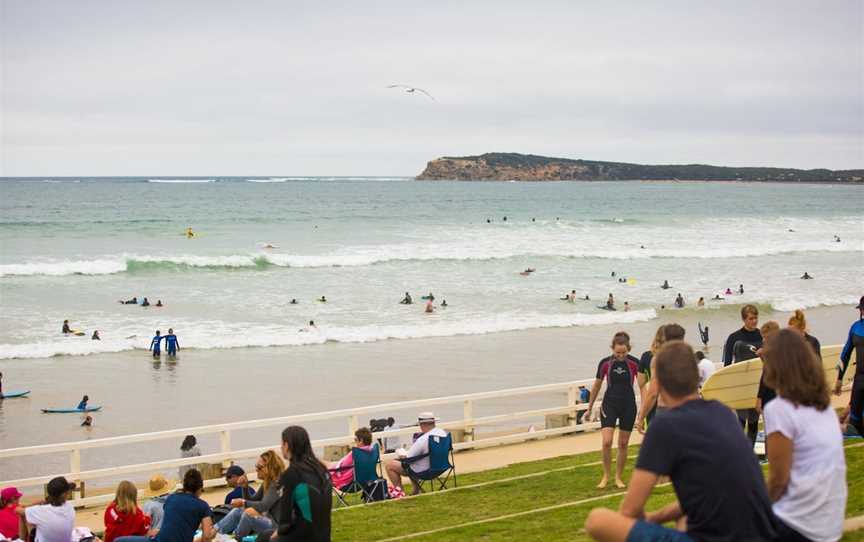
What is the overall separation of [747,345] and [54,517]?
6.33m

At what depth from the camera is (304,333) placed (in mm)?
28609

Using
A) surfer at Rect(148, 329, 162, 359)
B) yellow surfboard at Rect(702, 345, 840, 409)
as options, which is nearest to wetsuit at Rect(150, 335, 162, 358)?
surfer at Rect(148, 329, 162, 359)

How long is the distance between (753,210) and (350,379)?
94.4m

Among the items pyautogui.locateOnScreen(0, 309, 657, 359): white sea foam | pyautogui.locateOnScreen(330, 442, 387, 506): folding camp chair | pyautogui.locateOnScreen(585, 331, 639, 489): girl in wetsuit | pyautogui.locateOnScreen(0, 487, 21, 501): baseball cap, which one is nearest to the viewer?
pyautogui.locateOnScreen(0, 487, 21, 501): baseball cap

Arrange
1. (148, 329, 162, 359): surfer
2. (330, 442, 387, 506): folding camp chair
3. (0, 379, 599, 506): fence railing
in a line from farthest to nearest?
(148, 329, 162, 359): surfer < (0, 379, 599, 506): fence railing < (330, 442, 387, 506): folding camp chair

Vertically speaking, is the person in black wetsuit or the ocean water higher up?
the person in black wetsuit

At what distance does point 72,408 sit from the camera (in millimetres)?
18906

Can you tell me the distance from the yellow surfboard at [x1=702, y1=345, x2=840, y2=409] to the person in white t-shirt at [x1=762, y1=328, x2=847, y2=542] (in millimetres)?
3729

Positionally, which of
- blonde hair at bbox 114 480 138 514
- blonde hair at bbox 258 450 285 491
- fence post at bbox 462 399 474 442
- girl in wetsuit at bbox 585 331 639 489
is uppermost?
girl in wetsuit at bbox 585 331 639 489

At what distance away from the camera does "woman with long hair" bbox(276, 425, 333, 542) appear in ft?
18.0

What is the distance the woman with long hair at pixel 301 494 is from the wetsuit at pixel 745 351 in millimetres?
4816

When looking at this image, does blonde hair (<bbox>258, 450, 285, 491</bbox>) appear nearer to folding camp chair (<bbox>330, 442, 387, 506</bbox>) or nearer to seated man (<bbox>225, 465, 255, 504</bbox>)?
seated man (<bbox>225, 465, 255, 504</bbox>)

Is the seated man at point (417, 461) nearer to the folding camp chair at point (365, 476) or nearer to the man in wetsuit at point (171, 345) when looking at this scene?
the folding camp chair at point (365, 476)

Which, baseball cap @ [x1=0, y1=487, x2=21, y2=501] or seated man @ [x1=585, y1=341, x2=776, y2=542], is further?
baseball cap @ [x1=0, y1=487, x2=21, y2=501]
